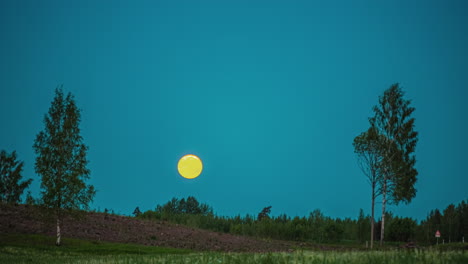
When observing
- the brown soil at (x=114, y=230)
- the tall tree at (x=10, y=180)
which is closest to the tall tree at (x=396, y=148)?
the brown soil at (x=114, y=230)

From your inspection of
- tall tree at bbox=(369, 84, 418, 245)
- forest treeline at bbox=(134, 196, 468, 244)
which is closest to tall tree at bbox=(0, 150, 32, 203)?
forest treeline at bbox=(134, 196, 468, 244)

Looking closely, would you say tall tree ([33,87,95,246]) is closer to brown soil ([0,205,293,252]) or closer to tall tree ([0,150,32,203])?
brown soil ([0,205,293,252])

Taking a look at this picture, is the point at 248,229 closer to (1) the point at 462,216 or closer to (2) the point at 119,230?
Result: (2) the point at 119,230

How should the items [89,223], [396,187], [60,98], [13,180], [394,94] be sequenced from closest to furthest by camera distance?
[60,98] → [89,223] → [396,187] → [394,94] → [13,180]

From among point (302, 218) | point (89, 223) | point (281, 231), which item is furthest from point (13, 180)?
point (302, 218)

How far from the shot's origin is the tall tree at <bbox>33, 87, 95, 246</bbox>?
35.2 m

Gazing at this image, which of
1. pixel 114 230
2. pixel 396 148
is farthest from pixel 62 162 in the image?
pixel 396 148

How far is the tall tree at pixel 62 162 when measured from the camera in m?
35.2

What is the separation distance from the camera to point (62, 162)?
120ft

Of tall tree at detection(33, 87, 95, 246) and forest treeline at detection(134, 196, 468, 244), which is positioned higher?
tall tree at detection(33, 87, 95, 246)

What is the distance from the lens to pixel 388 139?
49.1 meters

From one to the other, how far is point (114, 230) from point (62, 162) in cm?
1228

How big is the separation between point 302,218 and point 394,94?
46696 millimetres

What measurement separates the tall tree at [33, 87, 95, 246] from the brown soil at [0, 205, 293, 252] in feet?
6.88
